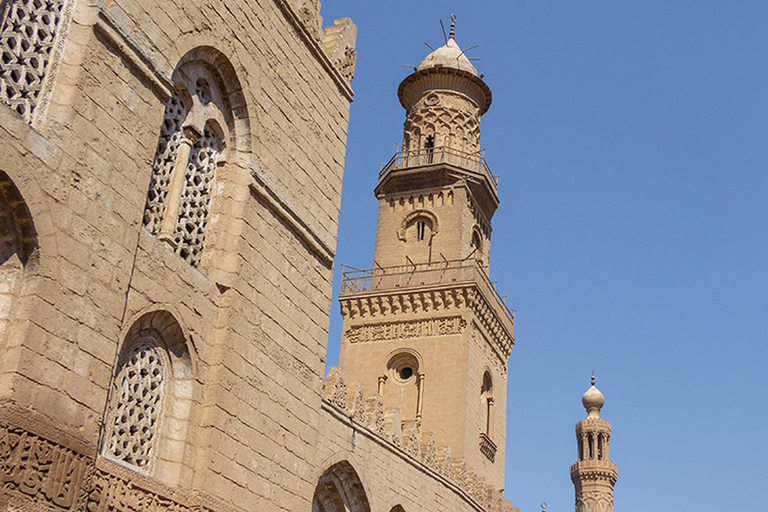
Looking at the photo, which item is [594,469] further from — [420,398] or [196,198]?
[196,198]

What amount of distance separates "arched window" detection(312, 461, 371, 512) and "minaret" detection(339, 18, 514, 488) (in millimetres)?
7807

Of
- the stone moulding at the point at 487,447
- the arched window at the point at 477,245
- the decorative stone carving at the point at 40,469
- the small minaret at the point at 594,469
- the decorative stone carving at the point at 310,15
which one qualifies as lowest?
the decorative stone carving at the point at 40,469

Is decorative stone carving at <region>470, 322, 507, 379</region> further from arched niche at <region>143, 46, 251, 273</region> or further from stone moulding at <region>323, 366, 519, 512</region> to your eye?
arched niche at <region>143, 46, 251, 273</region>

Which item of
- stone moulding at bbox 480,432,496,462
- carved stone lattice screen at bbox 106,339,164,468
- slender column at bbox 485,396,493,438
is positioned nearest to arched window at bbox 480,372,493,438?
slender column at bbox 485,396,493,438

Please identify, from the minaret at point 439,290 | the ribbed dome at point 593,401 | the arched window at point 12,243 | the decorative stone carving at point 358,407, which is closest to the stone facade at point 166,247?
the arched window at point 12,243

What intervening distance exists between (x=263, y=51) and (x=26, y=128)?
3520 mm

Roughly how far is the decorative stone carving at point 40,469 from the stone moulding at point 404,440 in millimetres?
6351

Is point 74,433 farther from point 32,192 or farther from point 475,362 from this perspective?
point 475,362

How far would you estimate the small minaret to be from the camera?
2010 inches

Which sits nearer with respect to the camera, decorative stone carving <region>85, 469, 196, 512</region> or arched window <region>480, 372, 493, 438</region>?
decorative stone carving <region>85, 469, 196, 512</region>

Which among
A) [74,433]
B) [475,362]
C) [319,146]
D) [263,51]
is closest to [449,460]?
[475,362]

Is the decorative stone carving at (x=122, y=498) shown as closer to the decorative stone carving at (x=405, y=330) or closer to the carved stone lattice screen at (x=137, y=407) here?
the carved stone lattice screen at (x=137, y=407)

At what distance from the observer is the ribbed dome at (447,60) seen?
1022 inches

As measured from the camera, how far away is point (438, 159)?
24719 mm
